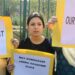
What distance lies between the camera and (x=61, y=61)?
241 centimetres

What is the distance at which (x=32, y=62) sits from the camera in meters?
2.38

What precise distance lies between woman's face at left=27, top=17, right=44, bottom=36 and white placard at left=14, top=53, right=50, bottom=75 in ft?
0.65

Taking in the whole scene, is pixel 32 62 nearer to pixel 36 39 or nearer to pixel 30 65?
pixel 30 65

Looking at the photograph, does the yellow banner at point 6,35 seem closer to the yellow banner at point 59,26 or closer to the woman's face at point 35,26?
the woman's face at point 35,26

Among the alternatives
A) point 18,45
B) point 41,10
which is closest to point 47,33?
point 41,10

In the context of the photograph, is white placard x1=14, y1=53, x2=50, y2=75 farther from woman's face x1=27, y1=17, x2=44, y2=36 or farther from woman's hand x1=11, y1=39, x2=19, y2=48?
woman's face x1=27, y1=17, x2=44, y2=36

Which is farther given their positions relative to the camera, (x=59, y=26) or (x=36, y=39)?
(x=36, y=39)

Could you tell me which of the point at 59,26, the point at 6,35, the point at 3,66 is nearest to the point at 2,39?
the point at 6,35

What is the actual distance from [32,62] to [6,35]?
31 centimetres

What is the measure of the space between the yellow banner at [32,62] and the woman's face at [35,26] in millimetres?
159

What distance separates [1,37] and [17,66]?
0.28m

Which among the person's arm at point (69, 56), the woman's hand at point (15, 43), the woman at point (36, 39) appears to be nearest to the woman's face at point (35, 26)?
the woman at point (36, 39)

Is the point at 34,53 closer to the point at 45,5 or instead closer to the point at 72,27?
the point at 72,27

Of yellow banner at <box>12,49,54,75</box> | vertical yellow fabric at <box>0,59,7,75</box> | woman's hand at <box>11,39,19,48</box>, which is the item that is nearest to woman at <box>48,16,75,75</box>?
yellow banner at <box>12,49,54,75</box>
